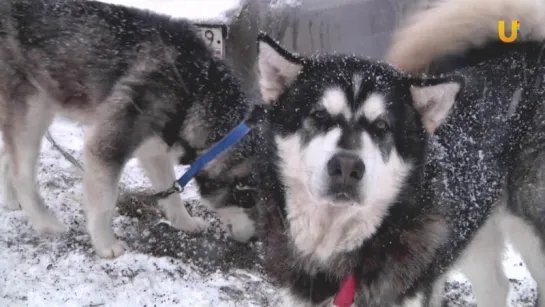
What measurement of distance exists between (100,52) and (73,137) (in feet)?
6.66

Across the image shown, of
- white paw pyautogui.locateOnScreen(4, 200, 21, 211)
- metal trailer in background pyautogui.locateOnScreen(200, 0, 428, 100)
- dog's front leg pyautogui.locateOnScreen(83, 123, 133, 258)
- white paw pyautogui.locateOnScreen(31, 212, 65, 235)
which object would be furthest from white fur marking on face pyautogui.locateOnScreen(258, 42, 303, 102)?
white paw pyautogui.locateOnScreen(4, 200, 21, 211)

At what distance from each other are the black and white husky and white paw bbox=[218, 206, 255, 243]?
1392 mm

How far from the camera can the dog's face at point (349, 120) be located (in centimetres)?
235

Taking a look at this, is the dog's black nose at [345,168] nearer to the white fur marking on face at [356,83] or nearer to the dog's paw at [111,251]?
the white fur marking on face at [356,83]

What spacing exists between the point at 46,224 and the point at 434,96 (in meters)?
3.18

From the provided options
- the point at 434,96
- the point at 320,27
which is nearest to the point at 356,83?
the point at 434,96

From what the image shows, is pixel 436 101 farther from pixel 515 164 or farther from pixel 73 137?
pixel 73 137

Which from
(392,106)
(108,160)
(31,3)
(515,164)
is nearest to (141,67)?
(108,160)

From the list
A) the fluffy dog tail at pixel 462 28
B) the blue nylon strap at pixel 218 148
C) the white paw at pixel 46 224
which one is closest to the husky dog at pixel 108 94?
the white paw at pixel 46 224

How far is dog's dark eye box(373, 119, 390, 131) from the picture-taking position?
2490 millimetres

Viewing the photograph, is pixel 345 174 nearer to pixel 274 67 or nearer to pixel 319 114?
pixel 319 114

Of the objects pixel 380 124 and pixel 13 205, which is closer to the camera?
pixel 380 124

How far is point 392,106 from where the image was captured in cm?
253

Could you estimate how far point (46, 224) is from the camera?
427 centimetres
